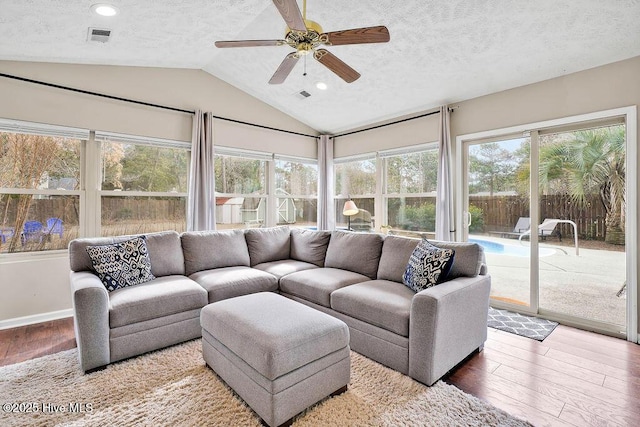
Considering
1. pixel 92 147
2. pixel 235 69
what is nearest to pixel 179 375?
pixel 92 147

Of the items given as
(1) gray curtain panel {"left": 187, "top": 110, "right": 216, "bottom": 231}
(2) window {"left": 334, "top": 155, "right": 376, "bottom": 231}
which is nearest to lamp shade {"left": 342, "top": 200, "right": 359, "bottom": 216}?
(2) window {"left": 334, "top": 155, "right": 376, "bottom": 231}

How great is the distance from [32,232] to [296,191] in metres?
3.49

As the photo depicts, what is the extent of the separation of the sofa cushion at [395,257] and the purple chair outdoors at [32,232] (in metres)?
3.56

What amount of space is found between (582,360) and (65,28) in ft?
16.4

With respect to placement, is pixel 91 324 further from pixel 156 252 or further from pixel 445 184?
pixel 445 184

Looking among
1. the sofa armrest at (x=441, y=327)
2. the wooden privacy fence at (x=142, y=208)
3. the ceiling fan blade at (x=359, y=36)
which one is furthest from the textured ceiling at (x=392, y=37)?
the sofa armrest at (x=441, y=327)

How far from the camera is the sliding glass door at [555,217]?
3.03 meters

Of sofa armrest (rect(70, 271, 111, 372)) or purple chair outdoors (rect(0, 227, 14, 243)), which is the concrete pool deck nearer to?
sofa armrest (rect(70, 271, 111, 372))

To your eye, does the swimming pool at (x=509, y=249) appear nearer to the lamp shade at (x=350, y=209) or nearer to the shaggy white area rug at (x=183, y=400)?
the lamp shade at (x=350, y=209)

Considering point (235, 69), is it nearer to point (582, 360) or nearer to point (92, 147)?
point (92, 147)

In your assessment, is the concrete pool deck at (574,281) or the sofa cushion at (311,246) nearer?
the concrete pool deck at (574,281)

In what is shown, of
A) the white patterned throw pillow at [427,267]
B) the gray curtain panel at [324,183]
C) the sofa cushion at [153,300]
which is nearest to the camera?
the sofa cushion at [153,300]

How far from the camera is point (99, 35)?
281 centimetres

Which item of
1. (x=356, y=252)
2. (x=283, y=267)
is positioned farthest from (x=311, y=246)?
(x=356, y=252)
